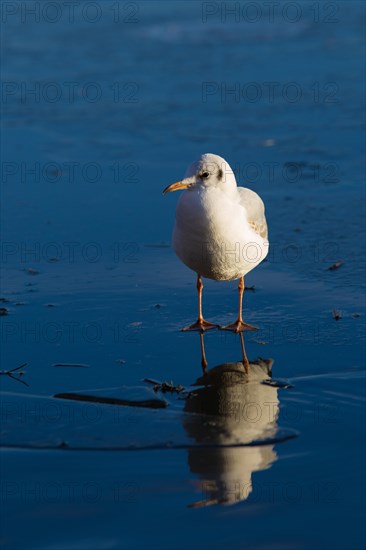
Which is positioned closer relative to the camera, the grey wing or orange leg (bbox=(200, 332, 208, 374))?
orange leg (bbox=(200, 332, 208, 374))

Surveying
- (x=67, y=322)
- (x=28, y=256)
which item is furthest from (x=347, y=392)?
(x=28, y=256)

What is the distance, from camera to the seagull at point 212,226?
5.86m

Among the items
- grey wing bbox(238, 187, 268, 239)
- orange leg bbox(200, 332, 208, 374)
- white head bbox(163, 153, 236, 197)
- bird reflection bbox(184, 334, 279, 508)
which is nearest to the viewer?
bird reflection bbox(184, 334, 279, 508)

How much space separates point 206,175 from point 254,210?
630 mm

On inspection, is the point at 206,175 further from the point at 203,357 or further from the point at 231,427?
the point at 231,427

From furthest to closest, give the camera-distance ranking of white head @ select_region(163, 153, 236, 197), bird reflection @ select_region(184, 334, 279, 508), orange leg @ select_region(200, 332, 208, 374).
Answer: white head @ select_region(163, 153, 236, 197) → orange leg @ select_region(200, 332, 208, 374) → bird reflection @ select_region(184, 334, 279, 508)

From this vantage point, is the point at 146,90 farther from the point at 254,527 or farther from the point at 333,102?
the point at 254,527

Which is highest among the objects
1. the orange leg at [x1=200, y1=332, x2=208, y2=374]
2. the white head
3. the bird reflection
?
the white head

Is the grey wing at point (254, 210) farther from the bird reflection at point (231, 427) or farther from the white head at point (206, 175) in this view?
the bird reflection at point (231, 427)

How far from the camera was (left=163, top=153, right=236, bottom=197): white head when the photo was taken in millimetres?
5855

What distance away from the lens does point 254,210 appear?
639cm

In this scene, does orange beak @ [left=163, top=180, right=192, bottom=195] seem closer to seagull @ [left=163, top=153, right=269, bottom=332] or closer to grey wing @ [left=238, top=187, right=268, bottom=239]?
seagull @ [left=163, top=153, right=269, bottom=332]

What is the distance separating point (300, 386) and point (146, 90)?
22.1 feet

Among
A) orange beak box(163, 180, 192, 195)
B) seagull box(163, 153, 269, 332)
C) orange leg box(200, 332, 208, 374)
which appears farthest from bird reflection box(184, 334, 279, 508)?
orange beak box(163, 180, 192, 195)
